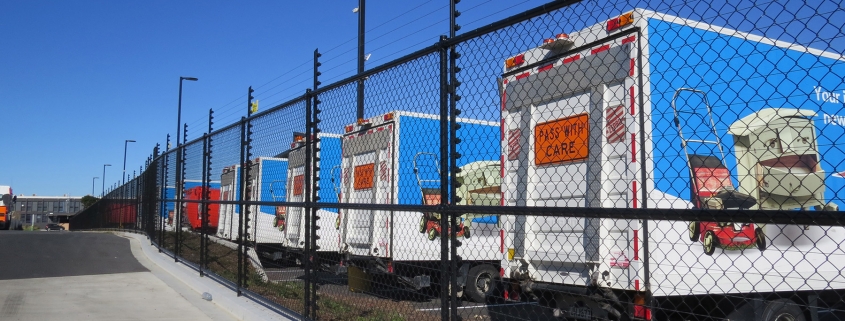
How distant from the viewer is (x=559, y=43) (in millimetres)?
5395

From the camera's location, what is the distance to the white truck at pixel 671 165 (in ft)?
14.6

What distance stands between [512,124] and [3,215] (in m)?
48.0

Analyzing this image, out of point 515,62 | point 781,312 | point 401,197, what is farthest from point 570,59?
point 401,197

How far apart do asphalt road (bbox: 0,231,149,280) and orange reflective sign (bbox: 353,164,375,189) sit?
4.06 m

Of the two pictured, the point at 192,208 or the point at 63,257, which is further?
the point at 192,208

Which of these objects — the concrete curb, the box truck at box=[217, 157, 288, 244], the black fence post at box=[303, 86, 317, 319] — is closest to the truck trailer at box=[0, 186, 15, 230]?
the box truck at box=[217, 157, 288, 244]

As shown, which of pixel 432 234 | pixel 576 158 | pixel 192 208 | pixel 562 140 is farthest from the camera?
pixel 192 208

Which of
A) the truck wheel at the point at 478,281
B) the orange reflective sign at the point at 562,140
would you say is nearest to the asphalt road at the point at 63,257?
the truck wheel at the point at 478,281

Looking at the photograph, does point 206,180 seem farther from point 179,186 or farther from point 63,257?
point 63,257

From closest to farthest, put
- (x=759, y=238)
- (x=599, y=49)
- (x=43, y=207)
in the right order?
(x=759, y=238) → (x=599, y=49) → (x=43, y=207)

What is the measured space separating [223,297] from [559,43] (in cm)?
488

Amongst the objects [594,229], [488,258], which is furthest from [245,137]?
[594,229]

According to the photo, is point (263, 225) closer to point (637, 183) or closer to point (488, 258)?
point (488, 258)

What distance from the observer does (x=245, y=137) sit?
8273mm
